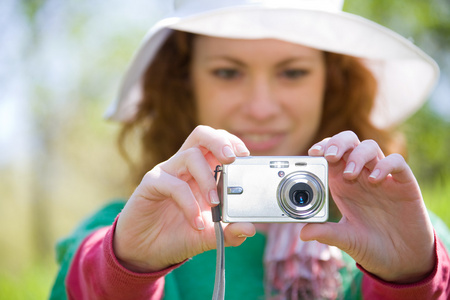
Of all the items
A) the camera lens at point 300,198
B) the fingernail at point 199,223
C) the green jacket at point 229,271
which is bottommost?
the green jacket at point 229,271

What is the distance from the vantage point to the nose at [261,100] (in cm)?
199

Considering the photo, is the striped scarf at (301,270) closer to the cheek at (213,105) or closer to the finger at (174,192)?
the cheek at (213,105)

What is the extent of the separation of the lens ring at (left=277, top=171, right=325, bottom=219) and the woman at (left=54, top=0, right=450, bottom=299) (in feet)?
0.14

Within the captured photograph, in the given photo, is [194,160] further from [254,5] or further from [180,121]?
[180,121]

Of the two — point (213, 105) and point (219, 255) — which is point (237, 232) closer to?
point (219, 255)

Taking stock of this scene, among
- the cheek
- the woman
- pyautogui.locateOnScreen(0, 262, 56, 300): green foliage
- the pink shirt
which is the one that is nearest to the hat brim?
the woman

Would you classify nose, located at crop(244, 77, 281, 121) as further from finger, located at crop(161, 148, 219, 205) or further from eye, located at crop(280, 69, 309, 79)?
finger, located at crop(161, 148, 219, 205)

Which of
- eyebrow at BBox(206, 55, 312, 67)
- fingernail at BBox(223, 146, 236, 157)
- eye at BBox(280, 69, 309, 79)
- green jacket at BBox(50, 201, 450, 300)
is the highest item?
eyebrow at BBox(206, 55, 312, 67)

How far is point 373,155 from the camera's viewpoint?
3.92ft

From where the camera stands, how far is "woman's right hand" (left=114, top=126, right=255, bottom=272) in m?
1.18

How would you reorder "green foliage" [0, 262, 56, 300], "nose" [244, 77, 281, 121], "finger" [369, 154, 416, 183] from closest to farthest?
"finger" [369, 154, 416, 183], "nose" [244, 77, 281, 121], "green foliage" [0, 262, 56, 300]

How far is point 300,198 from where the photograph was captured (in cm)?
117

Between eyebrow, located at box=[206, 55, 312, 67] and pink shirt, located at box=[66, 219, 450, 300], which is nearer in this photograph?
pink shirt, located at box=[66, 219, 450, 300]

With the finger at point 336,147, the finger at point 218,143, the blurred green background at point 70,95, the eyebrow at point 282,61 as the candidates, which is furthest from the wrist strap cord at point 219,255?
the blurred green background at point 70,95
